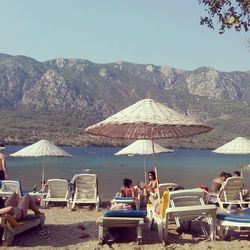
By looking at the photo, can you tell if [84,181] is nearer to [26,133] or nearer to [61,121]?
[26,133]

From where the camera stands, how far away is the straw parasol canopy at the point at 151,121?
654 centimetres

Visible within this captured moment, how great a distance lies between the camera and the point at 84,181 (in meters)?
10.9

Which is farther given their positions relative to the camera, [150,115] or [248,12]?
[248,12]

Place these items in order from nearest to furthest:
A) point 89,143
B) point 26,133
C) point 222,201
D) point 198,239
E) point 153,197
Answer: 1. point 198,239
2. point 153,197
3. point 222,201
4. point 26,133
5. point 89,143

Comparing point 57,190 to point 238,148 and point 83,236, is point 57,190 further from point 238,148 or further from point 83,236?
point 238,148

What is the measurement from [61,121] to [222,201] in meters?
166

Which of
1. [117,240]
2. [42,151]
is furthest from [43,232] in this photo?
[42,151]

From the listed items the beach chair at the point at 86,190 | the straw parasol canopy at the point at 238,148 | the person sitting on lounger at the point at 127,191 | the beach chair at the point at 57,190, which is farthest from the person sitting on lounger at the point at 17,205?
the straw parasol canopy at the point at 238,148

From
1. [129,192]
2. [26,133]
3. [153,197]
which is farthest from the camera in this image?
[26,133]

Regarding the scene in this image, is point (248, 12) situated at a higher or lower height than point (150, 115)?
higher

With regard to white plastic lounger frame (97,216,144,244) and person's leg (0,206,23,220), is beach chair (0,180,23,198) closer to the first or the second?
person's leg (0,206,23,220)

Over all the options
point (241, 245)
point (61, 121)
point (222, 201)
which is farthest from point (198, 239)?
point (61, 121)

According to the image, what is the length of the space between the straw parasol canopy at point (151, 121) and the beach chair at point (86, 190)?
9.98 feet

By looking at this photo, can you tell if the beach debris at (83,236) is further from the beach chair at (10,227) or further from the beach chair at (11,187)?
the beach chair at (11,187)
